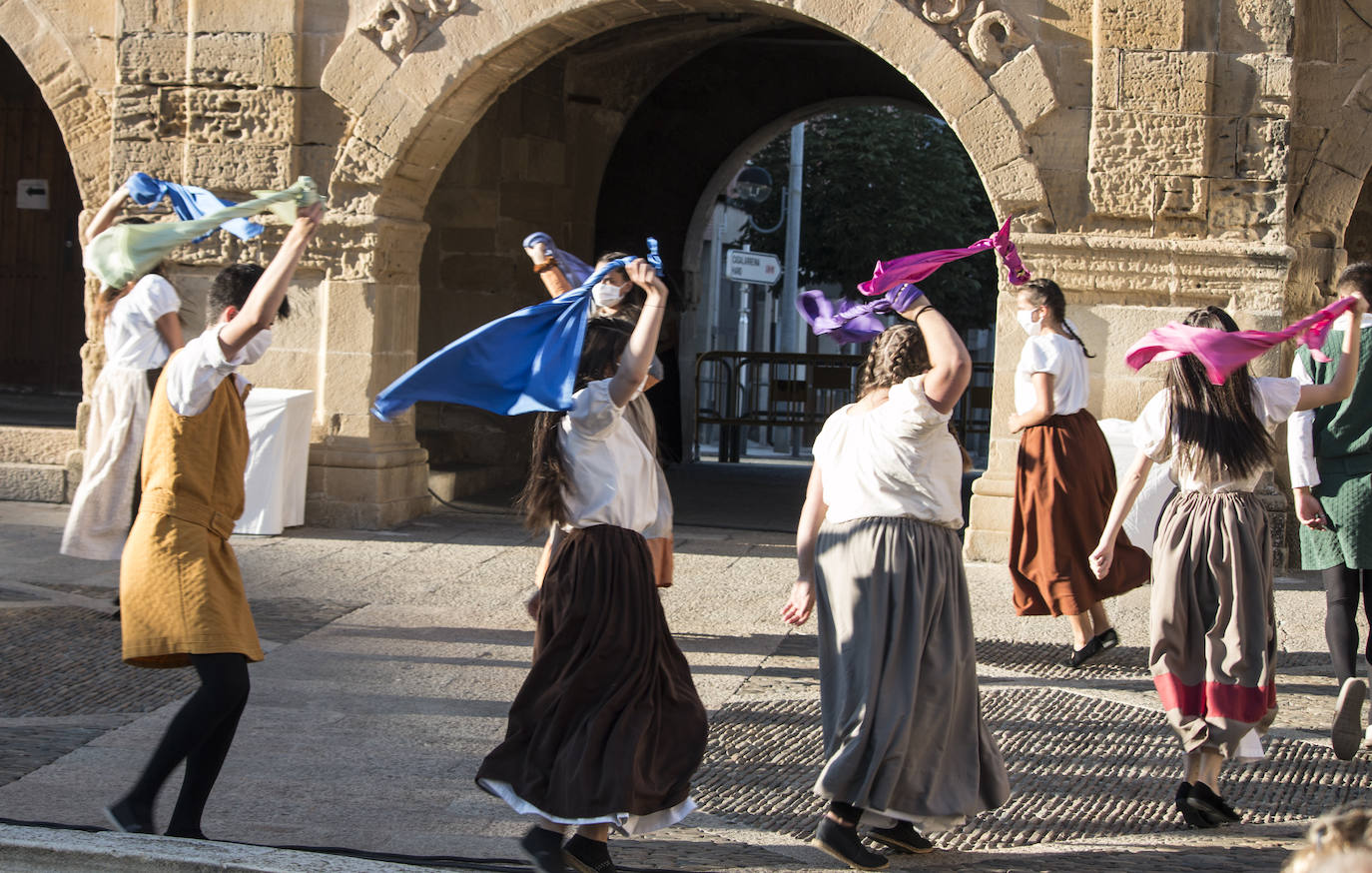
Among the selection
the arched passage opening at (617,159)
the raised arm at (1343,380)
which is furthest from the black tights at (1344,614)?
the arched passage opening at (617,159)

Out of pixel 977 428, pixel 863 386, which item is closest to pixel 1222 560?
pixel 863 386

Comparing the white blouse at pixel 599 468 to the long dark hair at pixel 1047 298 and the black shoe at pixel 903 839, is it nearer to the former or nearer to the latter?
the black shoe at pixel 903 839

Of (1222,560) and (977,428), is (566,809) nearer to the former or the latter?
(1222,560)

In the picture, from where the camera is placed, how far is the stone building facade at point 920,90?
8422 mm

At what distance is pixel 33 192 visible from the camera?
13414 millimetres

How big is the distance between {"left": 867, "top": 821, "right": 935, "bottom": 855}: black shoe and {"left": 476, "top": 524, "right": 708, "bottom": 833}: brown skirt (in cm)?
57

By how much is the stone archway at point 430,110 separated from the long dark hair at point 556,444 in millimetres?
4928

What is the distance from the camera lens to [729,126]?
49.0ft

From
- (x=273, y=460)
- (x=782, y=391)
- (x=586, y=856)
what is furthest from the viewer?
(x=782, y=391)

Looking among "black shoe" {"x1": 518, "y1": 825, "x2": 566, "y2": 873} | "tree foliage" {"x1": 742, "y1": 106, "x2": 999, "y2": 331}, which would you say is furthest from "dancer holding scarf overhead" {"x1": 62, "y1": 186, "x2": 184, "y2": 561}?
"tree foliage" {"x1": 742, "y1": 106, "x2": 999, "y2": 331}

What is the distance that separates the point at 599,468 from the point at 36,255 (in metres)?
11.1

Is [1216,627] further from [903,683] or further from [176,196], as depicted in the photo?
[176,196]

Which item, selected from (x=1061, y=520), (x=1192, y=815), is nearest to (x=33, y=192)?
(x=1061, y=520)

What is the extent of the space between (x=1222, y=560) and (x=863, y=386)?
124 cm
